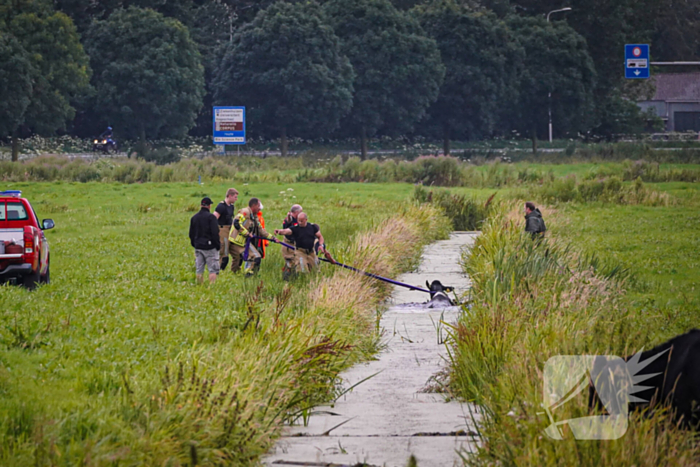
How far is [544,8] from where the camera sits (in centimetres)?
9319

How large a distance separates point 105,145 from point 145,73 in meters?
6.54

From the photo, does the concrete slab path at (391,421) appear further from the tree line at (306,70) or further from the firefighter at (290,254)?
the tree line at (306,70)

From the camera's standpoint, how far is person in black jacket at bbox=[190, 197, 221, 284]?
54.1 feet

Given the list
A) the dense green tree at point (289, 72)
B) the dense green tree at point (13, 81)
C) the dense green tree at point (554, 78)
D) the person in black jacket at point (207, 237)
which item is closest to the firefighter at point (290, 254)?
the person in black jacket at point (207, 237)

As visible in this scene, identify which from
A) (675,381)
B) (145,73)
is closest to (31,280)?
(675,381)

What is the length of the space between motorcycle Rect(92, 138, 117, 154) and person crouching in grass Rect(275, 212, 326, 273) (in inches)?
2000

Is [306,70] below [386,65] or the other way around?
below

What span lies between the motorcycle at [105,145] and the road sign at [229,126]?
9884mm

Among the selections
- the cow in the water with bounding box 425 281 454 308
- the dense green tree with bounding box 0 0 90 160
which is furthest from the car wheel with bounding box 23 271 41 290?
the dense green tree with bounding box 0 0 90 160

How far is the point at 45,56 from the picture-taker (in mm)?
59062

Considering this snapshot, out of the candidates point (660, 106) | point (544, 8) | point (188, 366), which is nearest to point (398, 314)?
point (188, 366)

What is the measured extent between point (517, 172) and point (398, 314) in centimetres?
3291

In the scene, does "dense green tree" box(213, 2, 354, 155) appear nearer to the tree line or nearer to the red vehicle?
the tree line

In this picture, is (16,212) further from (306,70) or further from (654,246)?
(306,70)
